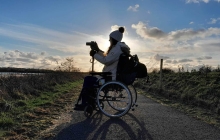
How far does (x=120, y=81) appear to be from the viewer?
5.33m

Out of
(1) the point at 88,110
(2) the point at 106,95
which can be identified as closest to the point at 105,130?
(1) the point at 88,110

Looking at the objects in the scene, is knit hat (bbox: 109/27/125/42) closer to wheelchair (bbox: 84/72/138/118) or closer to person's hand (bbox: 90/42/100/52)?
person's hand (bbox: 90/42/100/52)

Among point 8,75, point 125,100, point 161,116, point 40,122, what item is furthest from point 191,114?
point 8,75

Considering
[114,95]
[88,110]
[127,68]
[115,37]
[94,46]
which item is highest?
[115,37]

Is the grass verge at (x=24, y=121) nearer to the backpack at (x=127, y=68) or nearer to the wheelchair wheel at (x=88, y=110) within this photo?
the wheelchair wheel at (x=88, y=110)

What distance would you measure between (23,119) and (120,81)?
2.06m

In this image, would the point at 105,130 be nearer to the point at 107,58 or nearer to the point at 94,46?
the point at 107,58

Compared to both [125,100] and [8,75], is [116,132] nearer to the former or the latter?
[125,100]

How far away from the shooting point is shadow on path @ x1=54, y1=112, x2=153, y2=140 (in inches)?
156

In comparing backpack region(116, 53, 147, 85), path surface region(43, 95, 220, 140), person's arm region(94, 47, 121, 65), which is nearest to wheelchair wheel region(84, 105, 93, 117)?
path surface region(43, 95, 220, 140)

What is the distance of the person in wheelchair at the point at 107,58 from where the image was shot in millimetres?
5355

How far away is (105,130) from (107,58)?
64.7 inches

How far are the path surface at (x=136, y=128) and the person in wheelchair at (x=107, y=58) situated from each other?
0.49m

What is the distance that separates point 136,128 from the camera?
455 centimetres
